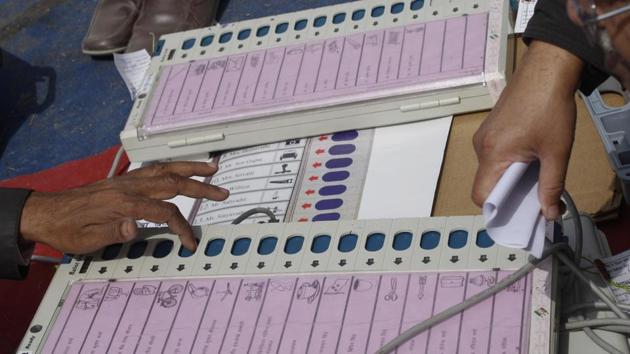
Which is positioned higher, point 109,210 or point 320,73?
point 320,73

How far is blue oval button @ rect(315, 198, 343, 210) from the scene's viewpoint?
1199mm

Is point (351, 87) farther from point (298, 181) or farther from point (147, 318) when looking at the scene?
point (147, 318)

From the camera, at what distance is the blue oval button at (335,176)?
1.24 m

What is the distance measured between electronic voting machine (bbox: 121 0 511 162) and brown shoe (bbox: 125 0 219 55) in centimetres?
48

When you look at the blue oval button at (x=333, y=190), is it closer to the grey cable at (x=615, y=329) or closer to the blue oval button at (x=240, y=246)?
the blue oval button at (x=240, y=246)

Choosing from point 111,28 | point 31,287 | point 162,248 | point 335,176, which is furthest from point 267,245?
point 111,28

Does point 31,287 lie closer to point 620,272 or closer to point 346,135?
point 346,135

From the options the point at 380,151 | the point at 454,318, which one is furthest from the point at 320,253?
the point at 380,151

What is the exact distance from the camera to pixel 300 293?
954mm

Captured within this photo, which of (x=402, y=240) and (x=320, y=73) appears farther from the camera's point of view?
(x=320, y=73)

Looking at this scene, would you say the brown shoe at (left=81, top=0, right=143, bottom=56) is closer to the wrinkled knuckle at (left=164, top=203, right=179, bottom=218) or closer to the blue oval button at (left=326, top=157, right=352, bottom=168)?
the blue oval button at (left=326, top=157, right=352, bottom=168)

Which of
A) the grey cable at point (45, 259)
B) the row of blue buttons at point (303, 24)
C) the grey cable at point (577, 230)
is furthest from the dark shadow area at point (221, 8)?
the grey cable at point (577, 230)

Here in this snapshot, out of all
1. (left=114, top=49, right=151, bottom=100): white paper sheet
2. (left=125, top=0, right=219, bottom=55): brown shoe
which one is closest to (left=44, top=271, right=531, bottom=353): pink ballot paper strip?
(left=114, top=49, right=151, bottom=100): white paper sheet

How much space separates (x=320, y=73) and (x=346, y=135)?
95 millimetres
